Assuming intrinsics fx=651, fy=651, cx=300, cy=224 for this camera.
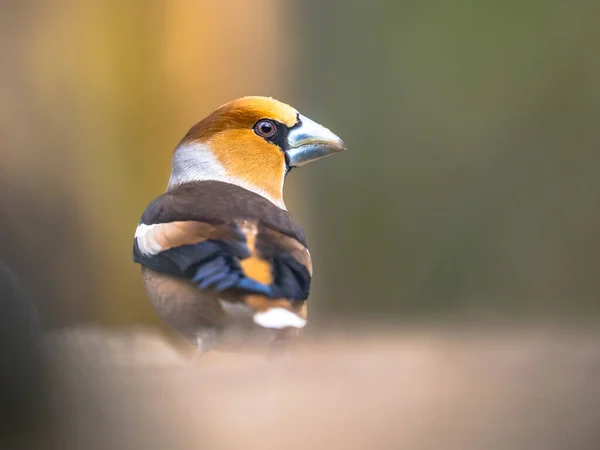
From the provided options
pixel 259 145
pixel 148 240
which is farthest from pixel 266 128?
pixel 148 240

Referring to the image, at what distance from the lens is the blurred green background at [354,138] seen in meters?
0.98

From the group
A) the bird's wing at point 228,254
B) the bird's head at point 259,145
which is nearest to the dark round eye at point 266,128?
the bird's head at point 259,145

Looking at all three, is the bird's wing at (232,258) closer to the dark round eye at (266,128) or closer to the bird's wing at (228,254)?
the bird's wing at (228,254)

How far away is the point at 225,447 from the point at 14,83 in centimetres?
70

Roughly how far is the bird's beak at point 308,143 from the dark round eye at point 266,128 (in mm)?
24

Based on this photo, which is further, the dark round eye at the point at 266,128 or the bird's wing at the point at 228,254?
the dark round eye at the point at 266,128

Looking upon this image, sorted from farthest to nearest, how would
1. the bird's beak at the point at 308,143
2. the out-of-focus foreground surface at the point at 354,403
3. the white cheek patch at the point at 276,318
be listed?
the bird's beak at the point at 308,143
the white cheek patch at the point at 276,318
the out-of-focus foreground surface at the point at 354,403

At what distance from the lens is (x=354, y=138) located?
1.29 m

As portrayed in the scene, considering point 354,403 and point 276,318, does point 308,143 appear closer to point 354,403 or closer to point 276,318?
point 276,318

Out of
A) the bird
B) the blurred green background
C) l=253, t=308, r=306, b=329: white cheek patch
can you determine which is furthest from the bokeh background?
l=253, t=308, r=306, b=329: white cheek patch

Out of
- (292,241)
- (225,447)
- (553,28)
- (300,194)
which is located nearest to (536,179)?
(553,28)

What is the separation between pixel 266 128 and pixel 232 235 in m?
0.23

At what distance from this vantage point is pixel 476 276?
1.24 m

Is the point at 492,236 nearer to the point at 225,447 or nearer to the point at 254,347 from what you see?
the point at 254,347
